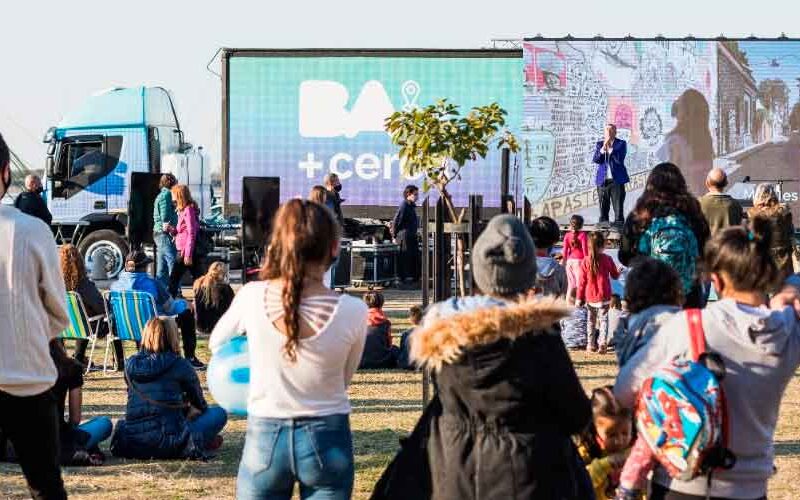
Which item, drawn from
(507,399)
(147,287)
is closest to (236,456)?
(147,287)

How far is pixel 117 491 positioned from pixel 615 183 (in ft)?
38.2

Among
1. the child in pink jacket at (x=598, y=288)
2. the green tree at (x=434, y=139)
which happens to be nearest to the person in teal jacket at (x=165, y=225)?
the green tree at (x=434, y=139)

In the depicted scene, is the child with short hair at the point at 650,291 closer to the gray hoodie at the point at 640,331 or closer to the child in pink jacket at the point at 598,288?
the gray hoodie at the point at 640,331

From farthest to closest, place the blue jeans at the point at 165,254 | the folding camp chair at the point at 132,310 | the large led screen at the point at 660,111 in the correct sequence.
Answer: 1. the large led screen at the point at 660,111
2. the blue jeans at the point at 165,254
3. the folding camp chair at the point at 132,310

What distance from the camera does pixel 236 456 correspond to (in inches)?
364

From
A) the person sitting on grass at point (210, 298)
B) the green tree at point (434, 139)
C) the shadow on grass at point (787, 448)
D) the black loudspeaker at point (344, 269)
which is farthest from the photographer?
the black loudspeaker at point (344, 269)

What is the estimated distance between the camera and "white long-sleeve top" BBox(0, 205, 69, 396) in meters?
5.50

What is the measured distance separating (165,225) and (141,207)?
1.26 m

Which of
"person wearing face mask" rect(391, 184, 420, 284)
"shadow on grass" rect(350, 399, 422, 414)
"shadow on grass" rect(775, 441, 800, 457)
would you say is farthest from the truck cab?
"shadow on grass" rect(775, 441, 800, 457)

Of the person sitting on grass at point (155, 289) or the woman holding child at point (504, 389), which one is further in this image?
the person sitting on grass at point (155, 289)

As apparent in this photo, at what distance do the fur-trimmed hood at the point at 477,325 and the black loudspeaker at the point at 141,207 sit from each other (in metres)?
15.2

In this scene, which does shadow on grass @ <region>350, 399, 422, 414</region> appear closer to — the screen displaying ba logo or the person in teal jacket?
the person in teal jacket

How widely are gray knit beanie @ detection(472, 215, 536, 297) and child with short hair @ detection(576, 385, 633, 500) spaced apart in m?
1.14

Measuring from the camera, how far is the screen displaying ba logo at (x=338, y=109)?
2444 centimetres
